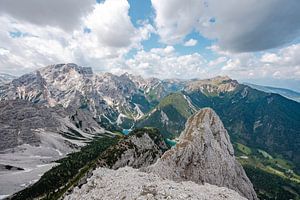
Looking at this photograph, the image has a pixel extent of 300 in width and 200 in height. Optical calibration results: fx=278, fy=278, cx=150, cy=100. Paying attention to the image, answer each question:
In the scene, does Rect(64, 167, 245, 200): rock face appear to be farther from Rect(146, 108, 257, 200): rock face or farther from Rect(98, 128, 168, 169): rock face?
Rect(98, 128, 168, 169): rock face

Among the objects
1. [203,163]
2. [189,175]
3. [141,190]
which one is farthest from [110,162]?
[141,190]

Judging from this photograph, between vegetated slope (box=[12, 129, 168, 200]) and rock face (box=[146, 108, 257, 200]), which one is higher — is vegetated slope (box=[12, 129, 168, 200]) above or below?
below

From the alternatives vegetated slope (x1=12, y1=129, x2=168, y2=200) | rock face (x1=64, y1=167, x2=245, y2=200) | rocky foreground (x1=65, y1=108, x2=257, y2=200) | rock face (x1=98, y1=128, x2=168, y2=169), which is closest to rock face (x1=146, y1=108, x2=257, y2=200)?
rocky foreground (x1=65, y1=108, x2=257, y2=200)

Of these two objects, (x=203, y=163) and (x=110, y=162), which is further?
(x=110, y=162)

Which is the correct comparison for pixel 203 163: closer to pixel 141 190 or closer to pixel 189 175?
pixel 189 175

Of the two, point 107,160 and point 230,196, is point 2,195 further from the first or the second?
point 230,196

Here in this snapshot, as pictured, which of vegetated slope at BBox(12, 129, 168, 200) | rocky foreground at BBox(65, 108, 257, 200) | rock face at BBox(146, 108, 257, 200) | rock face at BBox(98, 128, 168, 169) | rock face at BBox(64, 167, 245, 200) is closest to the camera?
rock face at BBox(64, 167, 245, 200)
